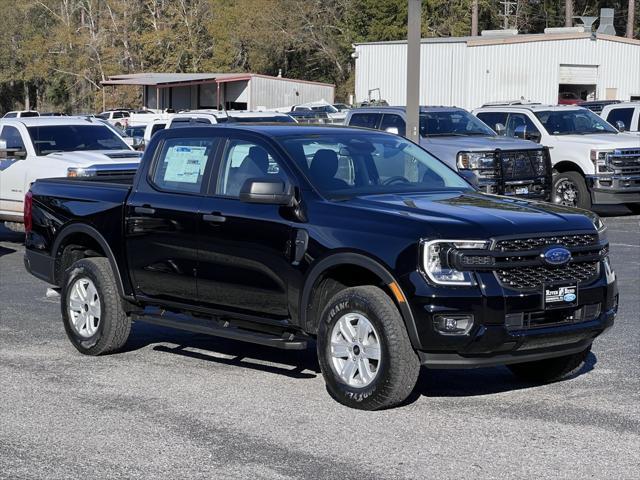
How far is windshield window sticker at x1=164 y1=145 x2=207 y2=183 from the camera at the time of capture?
870 centimetres

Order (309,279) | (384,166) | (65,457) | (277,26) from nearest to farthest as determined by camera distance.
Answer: (65,457) < (309,279) < (384,166) < (277,26)

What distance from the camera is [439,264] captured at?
7.06 meters

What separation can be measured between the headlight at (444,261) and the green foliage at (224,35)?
70.5 metres

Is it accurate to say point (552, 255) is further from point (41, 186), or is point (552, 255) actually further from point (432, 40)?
point (432, 40)

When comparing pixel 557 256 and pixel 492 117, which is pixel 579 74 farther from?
pixel 557 256

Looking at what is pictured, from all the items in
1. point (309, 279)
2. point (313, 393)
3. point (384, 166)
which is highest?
point (384, 166)

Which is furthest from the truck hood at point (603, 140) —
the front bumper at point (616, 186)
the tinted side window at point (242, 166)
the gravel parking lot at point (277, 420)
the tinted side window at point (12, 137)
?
the tinted side window at point (242, 166)

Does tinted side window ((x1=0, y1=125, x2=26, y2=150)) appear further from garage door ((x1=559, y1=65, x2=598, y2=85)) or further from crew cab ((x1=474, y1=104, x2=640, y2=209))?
garage door ((x1=559, y1=65, x2=598, y2=85))

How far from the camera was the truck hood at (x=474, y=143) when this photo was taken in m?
19.4

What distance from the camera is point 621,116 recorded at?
25484mm

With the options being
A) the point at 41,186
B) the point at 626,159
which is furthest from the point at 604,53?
the point at 41,186


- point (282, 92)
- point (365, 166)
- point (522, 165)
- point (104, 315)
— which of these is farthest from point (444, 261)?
point (282, 92)

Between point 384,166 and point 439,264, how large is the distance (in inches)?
63.4

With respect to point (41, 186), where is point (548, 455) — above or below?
below
